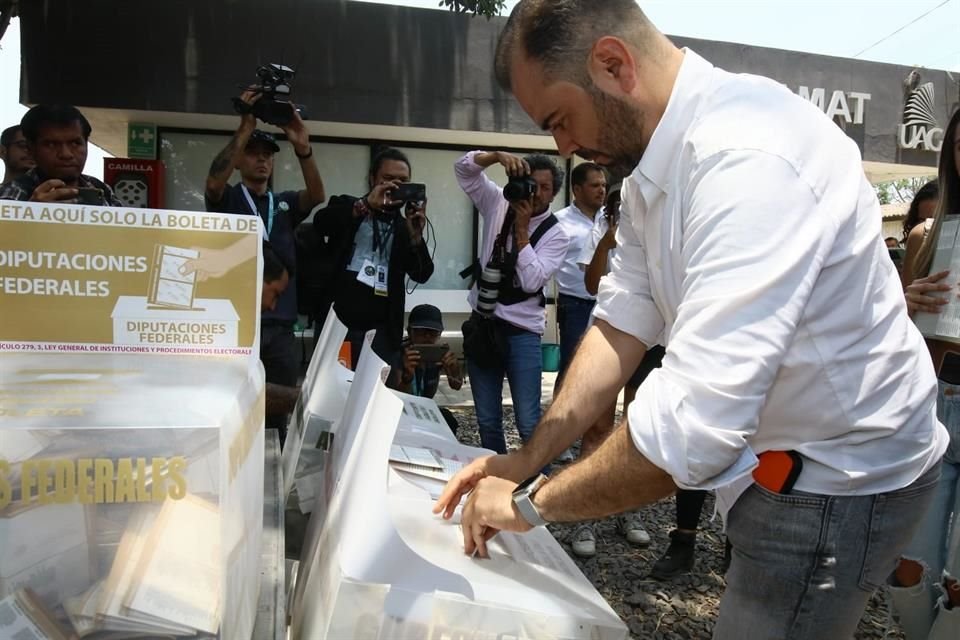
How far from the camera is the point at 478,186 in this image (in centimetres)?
341

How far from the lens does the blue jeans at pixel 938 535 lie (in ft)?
6.08

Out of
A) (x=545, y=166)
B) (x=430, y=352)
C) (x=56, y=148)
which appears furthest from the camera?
(x=430, y=352)

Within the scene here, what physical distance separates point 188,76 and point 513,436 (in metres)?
4.36

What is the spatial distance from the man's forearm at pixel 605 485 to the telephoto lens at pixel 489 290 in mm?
2309

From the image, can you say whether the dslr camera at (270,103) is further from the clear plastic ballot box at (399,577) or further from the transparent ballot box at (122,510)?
the transparent ballot box at (122,510)

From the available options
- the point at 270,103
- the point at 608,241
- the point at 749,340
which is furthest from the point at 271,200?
the point at 749,340

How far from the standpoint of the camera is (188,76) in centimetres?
615

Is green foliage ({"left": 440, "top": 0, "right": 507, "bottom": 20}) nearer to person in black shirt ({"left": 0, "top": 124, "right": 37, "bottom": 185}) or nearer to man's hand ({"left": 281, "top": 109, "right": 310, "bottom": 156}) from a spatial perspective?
man's hand ({"left": 281, "top": 109, "right": 310, "bottom": 156})

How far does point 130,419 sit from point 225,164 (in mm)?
2571

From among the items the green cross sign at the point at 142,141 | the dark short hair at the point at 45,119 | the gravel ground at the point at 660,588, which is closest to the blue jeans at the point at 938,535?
the gravel ground at the point at 660,588

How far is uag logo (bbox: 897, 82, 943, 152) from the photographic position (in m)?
8.30

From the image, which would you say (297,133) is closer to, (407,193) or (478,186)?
(407,193)

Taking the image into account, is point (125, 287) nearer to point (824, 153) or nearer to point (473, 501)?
point (473, 501)

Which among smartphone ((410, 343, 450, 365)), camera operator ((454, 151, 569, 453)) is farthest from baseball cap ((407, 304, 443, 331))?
camera operator ((454, 151, 569, 453))
